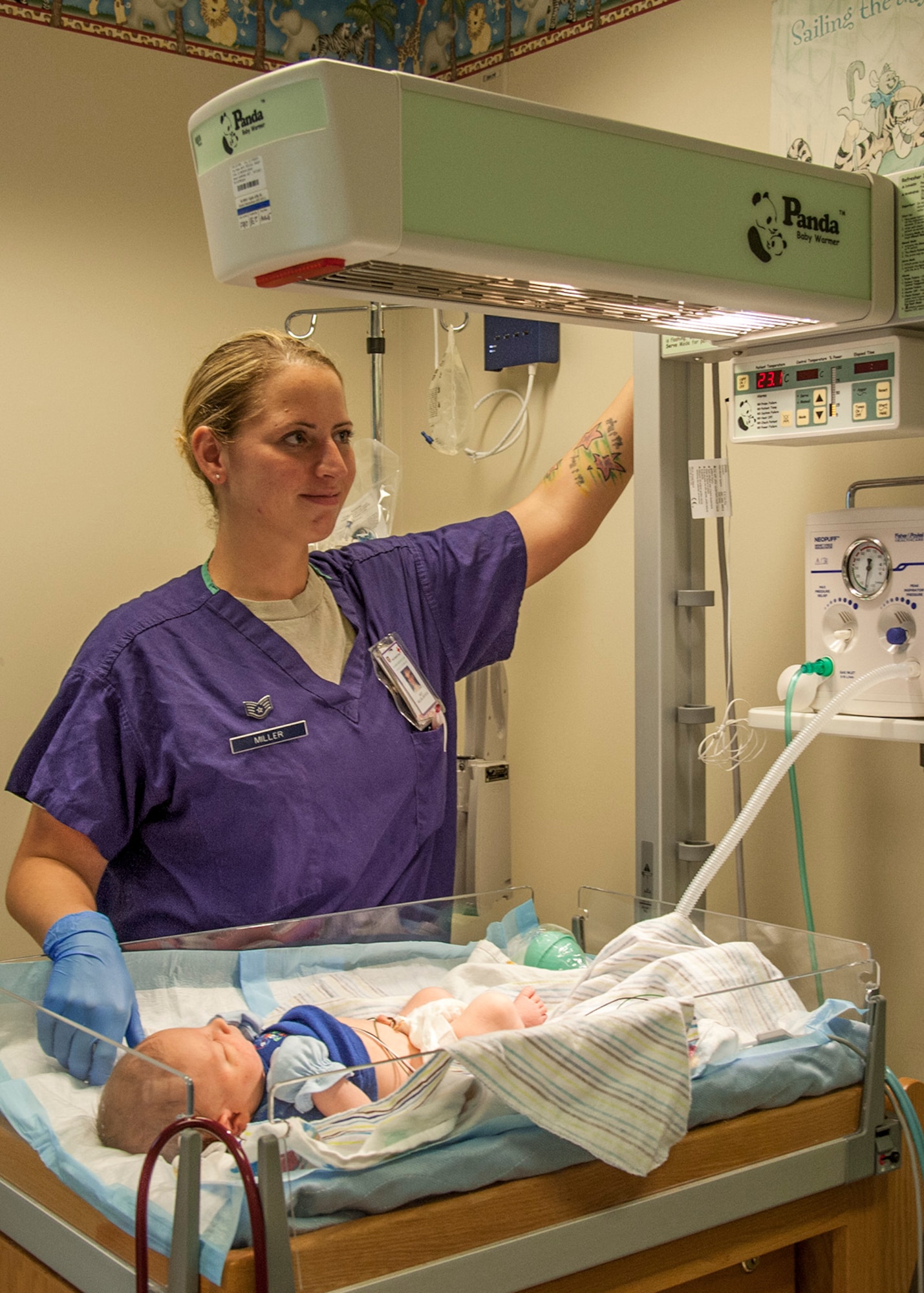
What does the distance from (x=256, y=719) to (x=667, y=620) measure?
0.64m

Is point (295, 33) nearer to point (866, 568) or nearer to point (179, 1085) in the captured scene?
point (866, 568)

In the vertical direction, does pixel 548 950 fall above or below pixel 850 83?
below

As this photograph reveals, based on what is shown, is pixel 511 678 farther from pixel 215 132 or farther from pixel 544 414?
pixel 215 132

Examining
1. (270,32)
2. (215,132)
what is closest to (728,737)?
(215,132)

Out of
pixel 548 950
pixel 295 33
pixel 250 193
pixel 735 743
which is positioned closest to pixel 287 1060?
pixel 548 950

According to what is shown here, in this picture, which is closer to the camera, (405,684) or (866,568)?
(866,568)

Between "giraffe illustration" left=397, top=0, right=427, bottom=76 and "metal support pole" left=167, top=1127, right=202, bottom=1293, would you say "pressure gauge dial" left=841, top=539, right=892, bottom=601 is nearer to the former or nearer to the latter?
"metal support pole" left=167, top=1127, right=202, bottom=1293

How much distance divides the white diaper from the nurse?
1.27 feet

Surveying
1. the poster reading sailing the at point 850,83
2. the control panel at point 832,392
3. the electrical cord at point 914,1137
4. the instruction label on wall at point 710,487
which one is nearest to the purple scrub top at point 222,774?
the instruction label on wall at point 710,487

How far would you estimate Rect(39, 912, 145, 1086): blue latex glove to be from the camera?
4.51ft

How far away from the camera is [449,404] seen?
2.92 metres

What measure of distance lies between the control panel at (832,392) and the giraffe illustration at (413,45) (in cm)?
200

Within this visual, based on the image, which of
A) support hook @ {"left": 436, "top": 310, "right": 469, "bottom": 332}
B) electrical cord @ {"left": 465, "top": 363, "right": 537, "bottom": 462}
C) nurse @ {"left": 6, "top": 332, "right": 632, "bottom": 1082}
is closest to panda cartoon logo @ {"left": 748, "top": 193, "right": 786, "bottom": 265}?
nurse @ {"left": 6, "top": 332, "right": 632, "bottom": 1082}

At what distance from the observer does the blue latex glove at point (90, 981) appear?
4.51 feet
